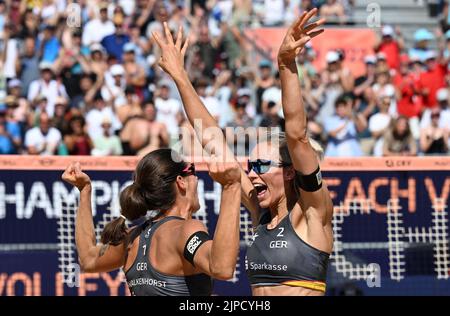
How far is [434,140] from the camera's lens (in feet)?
45.5

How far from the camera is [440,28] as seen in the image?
60.2 feet

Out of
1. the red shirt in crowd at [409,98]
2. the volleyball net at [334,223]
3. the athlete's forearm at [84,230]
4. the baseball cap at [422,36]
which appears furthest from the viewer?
the baseball cap at [422,36]

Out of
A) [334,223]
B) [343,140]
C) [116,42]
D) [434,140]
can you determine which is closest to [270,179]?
[334,223]

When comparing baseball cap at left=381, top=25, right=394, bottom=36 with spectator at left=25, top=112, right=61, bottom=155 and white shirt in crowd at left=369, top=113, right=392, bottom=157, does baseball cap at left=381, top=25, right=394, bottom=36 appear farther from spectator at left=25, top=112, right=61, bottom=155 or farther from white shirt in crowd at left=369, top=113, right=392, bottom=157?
spectator at left=25, top=112, right=61, bottom=155

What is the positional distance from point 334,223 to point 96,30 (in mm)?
7045

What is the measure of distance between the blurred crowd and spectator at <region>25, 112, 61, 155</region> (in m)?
0.02

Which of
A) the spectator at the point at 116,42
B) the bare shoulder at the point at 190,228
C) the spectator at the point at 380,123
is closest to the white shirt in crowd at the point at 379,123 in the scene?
the spectator at the point at 380,123

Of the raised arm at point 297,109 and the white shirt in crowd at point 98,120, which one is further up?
the raised arm at point 297,109

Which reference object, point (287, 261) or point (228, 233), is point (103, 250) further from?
point (228, 233)

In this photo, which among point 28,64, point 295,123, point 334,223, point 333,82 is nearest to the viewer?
point 295,123

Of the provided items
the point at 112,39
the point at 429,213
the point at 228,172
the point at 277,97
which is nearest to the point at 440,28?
the point at 277,97

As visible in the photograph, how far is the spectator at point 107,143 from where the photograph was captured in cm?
1278

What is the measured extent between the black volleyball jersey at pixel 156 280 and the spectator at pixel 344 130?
8.26m

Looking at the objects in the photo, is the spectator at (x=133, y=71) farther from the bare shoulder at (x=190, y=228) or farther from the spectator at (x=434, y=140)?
the bare shoulder at (x=190, y=228)
